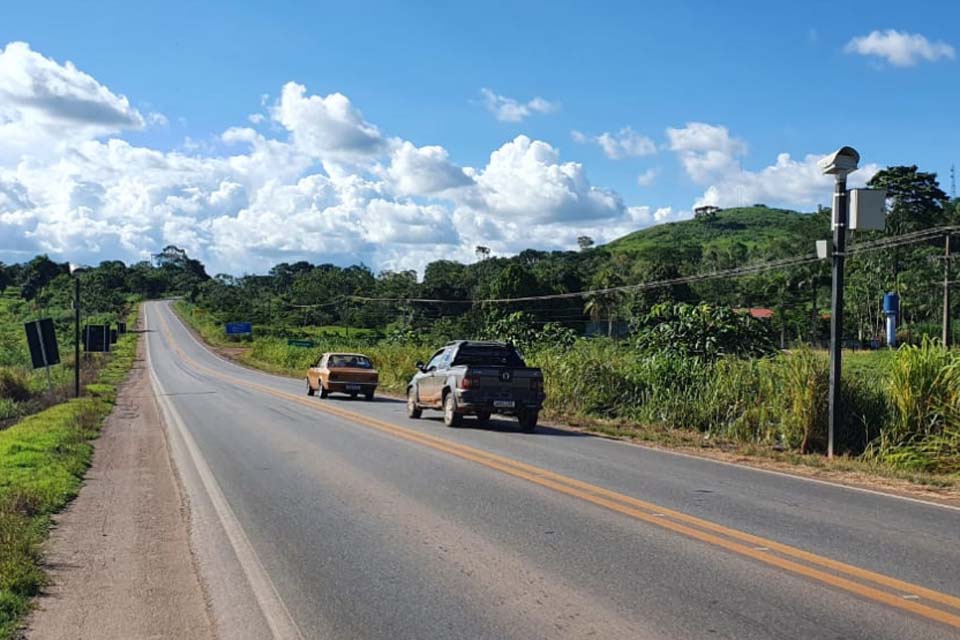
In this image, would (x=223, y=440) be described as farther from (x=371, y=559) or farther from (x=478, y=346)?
(x=371, y=559)

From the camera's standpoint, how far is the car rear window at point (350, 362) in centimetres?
3095

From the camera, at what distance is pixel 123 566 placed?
737 cm

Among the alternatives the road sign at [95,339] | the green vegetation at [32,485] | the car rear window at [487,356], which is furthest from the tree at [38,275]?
the car rear window at [487,356]

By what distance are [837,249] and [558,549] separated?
9156mm

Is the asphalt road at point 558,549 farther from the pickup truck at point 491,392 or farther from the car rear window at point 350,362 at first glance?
the car rear window at point 350,362

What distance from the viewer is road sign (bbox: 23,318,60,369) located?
29.8 meters

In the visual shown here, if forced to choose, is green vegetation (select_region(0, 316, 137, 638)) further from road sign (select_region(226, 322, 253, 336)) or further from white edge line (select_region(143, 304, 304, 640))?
road sign (select_region(226, 322, 253, 336))

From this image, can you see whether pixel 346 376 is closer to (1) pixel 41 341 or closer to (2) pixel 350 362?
(2) pixel 350 362

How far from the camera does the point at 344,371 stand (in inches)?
1182

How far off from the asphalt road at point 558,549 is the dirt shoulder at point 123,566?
26cm

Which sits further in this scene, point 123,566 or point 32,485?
point 32,485

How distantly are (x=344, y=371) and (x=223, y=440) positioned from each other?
13079mm

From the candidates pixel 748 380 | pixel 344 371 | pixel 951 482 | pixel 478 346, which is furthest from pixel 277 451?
pixel 344 371

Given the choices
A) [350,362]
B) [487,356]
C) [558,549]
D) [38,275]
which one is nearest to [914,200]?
[350,362]
